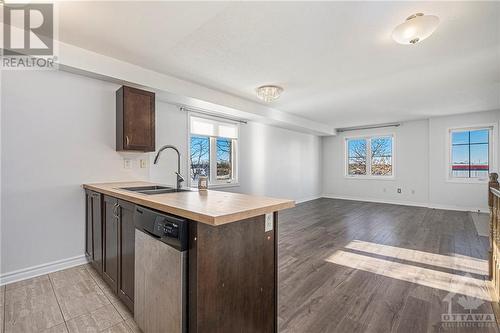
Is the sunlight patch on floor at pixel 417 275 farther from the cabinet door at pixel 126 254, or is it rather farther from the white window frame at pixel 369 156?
the white window frame at pixel 369 156

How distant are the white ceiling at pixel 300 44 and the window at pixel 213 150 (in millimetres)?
948

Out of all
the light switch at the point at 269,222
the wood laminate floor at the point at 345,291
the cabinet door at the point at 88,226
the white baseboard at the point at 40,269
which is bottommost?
the wood laminate floor at the point at 345,291

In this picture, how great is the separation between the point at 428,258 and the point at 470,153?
461 centimetres

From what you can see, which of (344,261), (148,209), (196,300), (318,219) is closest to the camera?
(196,300)

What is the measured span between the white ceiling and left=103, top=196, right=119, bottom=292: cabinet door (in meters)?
1.63

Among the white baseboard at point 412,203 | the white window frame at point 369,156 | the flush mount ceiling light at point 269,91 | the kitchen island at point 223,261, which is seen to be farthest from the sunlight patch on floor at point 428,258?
the white window frame at point 369,156

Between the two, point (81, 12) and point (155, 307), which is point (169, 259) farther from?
point (81, 12)

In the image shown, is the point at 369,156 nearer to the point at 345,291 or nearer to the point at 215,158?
the point at 215,158

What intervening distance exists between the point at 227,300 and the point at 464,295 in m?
2.19

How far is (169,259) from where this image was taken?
47.2 inches

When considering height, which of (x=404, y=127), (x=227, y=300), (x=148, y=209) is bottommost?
(x=227, y=300)

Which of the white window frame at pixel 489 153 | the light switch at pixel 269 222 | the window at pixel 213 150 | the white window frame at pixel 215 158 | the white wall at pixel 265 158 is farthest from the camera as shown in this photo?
the white window frame at pixel 489 153

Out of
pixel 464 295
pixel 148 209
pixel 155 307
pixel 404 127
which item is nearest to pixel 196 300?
pixel 155 307

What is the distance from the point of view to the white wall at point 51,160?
2.27 m
